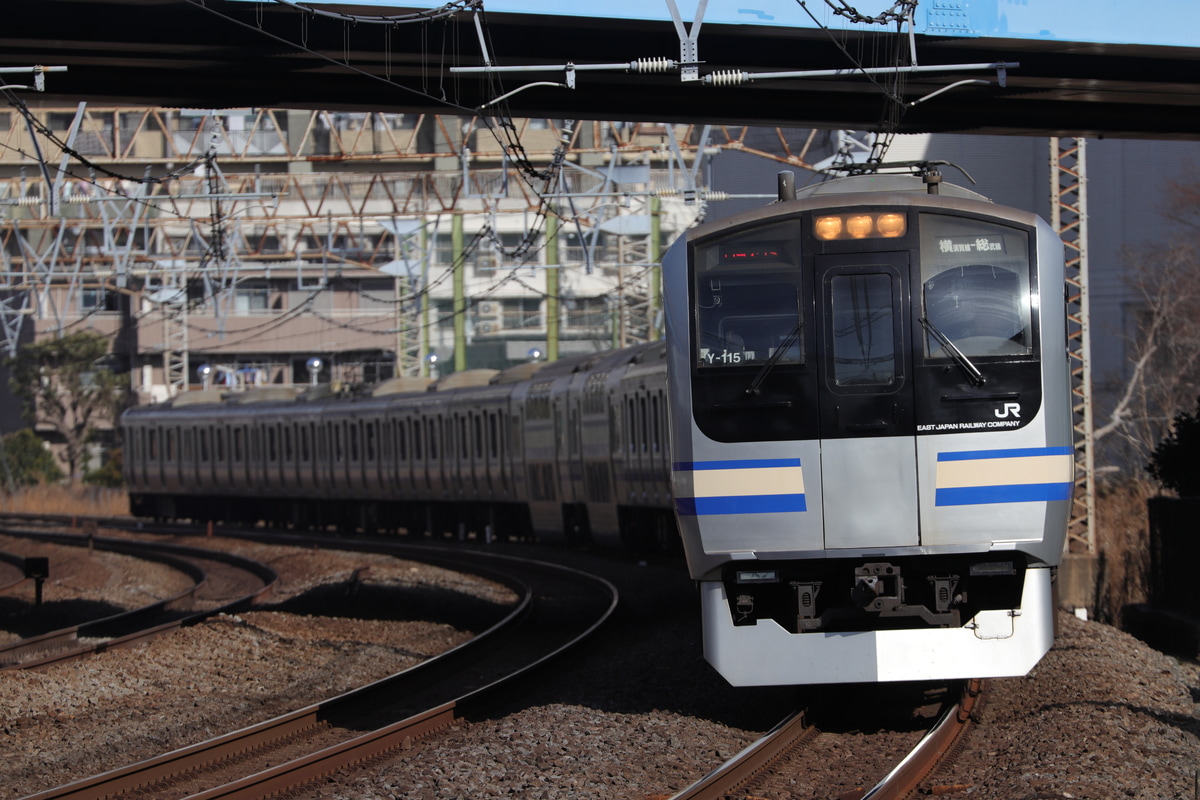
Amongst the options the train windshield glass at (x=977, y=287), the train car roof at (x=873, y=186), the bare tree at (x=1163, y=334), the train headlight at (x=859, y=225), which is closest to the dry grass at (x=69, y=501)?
the bare tree at (x=1163, y=334)

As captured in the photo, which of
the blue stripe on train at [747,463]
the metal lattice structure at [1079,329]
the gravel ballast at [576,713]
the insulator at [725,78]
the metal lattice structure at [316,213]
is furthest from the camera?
the metal lattice structure at [316,213]

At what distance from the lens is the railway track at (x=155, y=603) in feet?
43.7

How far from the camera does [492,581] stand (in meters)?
19.5

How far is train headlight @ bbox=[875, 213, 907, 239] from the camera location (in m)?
8.27

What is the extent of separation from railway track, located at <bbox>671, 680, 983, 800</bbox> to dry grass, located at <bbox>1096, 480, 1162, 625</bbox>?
766 cm

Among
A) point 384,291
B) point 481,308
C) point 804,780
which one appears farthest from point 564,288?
point 804,780

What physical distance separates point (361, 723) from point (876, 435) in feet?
13.0

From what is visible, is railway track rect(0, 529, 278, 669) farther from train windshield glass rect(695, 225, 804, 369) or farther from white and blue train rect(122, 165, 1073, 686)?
train windshield glass rect(695, 225, 804, 369)

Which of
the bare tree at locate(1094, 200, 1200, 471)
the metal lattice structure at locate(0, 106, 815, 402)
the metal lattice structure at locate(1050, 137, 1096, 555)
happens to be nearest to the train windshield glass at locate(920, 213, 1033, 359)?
the metal lattice structure at locate(0, 106, 815, 402)

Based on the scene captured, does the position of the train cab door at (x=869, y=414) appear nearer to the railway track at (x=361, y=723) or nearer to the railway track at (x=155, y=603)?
the railway track at (x=361, y=723)

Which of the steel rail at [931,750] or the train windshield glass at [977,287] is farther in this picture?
the train windshield glass at [977,287]

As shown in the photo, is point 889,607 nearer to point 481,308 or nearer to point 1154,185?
point 1154,185

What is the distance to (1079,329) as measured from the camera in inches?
619

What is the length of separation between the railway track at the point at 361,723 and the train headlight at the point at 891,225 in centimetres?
395
